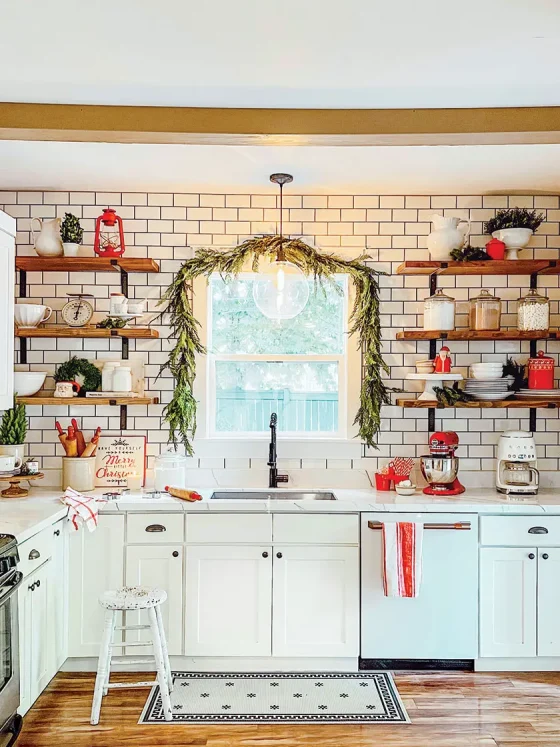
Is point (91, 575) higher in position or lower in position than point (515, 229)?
lower

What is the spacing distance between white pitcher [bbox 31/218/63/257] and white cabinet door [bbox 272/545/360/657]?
2154mm

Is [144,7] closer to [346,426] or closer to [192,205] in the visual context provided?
[192,205]

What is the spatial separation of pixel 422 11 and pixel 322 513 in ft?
7.99

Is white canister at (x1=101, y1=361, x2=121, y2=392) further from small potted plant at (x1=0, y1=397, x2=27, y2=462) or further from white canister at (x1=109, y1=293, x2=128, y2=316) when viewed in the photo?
small potted plant at (x1=0, y1=397, x2=27, y2=462)

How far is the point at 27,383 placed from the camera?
13.6 feet

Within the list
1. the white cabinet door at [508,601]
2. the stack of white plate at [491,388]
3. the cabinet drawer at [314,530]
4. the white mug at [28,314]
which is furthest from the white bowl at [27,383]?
the white cabinet door at [508,601]

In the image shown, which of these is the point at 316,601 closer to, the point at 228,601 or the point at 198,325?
the point at 228,601

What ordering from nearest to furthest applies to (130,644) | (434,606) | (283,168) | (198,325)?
(130,644) → (434,606) → (283,168) → (198,325)

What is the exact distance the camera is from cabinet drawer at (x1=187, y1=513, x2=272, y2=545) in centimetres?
372

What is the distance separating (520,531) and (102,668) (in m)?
2.23

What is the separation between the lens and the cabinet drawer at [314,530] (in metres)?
3.73

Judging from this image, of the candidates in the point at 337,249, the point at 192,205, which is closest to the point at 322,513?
the point at 337,249

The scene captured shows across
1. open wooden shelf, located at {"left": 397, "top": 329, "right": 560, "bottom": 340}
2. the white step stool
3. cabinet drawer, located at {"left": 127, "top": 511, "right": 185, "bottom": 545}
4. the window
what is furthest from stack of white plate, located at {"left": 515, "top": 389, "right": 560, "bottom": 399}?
the white step stool

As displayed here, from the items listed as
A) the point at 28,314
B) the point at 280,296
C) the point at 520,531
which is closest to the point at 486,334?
the point at 520,531
